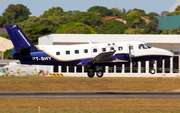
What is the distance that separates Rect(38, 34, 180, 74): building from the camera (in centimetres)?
8656

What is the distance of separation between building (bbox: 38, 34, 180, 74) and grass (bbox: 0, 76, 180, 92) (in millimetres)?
6615

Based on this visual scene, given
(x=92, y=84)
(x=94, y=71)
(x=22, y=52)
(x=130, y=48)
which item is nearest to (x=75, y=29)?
(x=92, y=84)

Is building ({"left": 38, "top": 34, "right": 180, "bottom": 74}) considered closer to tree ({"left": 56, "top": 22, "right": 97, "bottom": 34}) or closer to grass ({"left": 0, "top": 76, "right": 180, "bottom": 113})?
grass ({"left": 0, "top": 76, "right": 180, "bottom": 113})

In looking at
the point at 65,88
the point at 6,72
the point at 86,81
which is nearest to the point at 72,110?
the point at 65,88

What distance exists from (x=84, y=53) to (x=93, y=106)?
7.88m

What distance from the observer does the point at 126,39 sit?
3435 inches

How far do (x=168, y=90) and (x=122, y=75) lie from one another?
20062 mm

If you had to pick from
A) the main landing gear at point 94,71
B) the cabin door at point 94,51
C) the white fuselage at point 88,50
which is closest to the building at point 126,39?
the main landing gear at point 94,71

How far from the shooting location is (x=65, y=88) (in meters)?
70.4

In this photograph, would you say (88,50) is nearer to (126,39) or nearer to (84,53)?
(84,53)

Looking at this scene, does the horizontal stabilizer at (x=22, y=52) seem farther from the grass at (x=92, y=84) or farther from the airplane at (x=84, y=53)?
the grass at (x=92, y=84)

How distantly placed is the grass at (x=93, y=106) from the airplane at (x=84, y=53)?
5.01 metres

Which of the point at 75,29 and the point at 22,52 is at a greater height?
the point at 75,29

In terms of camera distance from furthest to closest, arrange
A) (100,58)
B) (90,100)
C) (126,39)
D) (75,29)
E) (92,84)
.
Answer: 1. (75,29)
2. (126,39)
3. (92,84)
4. (90,100)
5. (100,58)
